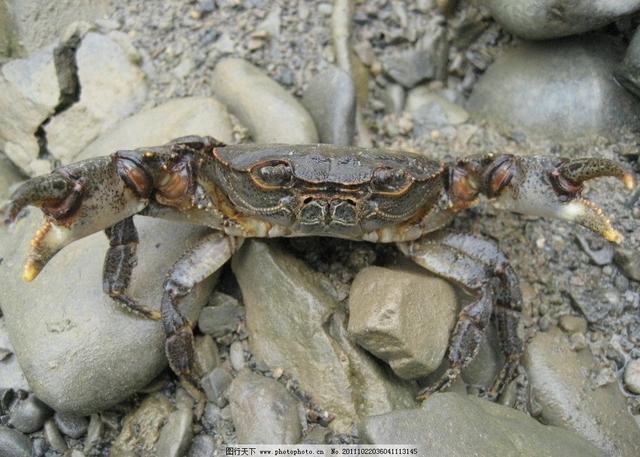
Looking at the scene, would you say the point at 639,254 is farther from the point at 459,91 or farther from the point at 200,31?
the point at 200,31

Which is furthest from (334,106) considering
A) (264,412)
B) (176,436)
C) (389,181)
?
(176,436)

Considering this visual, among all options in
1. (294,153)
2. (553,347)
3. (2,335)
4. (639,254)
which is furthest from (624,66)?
(2,335)

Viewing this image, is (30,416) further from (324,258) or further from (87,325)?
(324,258)

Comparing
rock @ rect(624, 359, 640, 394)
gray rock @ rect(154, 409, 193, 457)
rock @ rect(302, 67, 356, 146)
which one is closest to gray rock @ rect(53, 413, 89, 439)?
gray rock @ rect(154, 409, 193, 457)

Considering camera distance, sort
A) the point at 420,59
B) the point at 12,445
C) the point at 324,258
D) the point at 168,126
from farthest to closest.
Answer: the point at 420,59 < the point at 168,126 < the point at 324,258 < the point at 12,445

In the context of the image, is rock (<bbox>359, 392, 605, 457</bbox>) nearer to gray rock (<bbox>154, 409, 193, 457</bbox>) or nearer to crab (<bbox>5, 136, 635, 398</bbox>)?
crab (<bbox>5, 136, 635, 398</bbox>)

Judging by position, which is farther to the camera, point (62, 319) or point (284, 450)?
point (62, 319)
